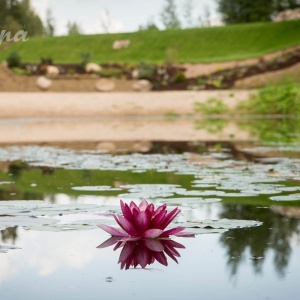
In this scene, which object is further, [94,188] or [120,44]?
[120,44]

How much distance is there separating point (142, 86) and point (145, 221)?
24.4 meters

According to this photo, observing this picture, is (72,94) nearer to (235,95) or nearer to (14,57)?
(235,95)

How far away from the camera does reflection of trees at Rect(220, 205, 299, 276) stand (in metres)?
3.06

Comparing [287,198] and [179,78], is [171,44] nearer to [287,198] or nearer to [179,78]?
[179,78]

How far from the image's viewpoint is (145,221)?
3332mm

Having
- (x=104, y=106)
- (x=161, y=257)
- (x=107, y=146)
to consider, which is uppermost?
(x=104, y=106)

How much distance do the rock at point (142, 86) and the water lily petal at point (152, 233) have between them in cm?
2411

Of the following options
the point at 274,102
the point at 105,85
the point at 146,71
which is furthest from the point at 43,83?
the point at 274,102

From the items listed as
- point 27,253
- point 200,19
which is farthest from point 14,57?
point 200,19

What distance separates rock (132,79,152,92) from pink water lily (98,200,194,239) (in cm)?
2409

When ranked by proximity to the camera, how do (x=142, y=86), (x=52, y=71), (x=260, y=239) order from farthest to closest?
(x=52, y=71) → (x=142, y=86) → (x=260, y=239)

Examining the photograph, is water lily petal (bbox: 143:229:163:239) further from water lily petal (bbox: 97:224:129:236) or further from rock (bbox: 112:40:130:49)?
rock (bbox: 112:40:130:49)

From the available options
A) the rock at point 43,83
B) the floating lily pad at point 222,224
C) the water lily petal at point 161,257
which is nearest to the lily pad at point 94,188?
the floating lily pad at point 222,224

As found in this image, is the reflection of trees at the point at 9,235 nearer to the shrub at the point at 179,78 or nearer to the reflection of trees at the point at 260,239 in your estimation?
the reflection of trees at the point at 260,239
